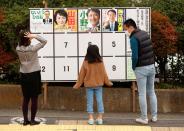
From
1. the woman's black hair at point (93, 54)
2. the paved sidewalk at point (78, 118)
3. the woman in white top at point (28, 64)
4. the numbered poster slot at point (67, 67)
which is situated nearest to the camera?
the woman in white top at point (28, 64)

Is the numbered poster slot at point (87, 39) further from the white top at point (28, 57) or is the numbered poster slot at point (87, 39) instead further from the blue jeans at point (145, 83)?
the white top at point (28, 57)

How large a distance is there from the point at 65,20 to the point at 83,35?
1.47 feet

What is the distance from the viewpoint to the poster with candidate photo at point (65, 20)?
34.0 feet

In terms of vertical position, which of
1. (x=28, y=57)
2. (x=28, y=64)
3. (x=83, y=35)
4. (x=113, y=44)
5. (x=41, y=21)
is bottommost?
(x=28, y=64)

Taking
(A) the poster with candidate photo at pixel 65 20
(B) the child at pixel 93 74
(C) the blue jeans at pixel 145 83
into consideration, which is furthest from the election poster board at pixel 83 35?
(B) the child at pixel 93 74

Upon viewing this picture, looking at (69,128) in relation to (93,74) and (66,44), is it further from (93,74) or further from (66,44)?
(66,44)

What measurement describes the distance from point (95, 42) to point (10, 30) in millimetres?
1899

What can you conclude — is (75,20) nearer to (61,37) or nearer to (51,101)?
(61,37)

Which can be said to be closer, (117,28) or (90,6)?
(117,28)

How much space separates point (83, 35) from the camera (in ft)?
34.1

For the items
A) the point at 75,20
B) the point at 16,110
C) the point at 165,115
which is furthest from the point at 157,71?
the point at 16,110

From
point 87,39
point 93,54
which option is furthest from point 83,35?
point 93,54

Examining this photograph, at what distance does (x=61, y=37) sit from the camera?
10.4 m

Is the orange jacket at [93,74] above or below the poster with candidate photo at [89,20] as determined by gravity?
below
